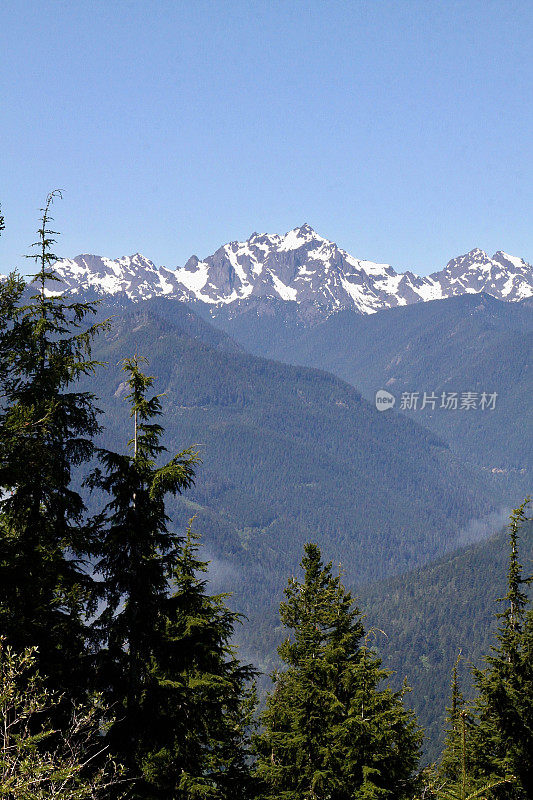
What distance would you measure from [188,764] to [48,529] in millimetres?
8242

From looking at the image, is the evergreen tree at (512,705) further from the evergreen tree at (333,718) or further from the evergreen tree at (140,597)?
the evergreen tree at (140,597)

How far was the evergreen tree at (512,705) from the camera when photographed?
25.6 metres

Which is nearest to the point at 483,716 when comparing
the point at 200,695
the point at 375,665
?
the point at 375,665

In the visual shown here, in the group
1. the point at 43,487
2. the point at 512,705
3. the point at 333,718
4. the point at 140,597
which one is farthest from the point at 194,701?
the point at 512,705

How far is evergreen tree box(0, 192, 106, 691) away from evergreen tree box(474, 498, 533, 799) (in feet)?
50.8

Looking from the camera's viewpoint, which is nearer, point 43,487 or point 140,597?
point 140,597

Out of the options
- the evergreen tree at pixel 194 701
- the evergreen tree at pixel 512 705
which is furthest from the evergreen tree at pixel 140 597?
the evergreen tree at pixel 512 705

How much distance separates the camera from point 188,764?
822 inches

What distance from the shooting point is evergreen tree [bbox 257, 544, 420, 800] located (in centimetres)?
2206

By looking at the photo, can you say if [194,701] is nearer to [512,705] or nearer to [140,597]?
[140,597]

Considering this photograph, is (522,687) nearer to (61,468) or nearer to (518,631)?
(518,631)

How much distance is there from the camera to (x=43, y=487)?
58.3 feet

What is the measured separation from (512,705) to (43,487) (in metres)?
18.6

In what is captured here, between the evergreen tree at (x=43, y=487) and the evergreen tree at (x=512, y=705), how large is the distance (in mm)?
15473
